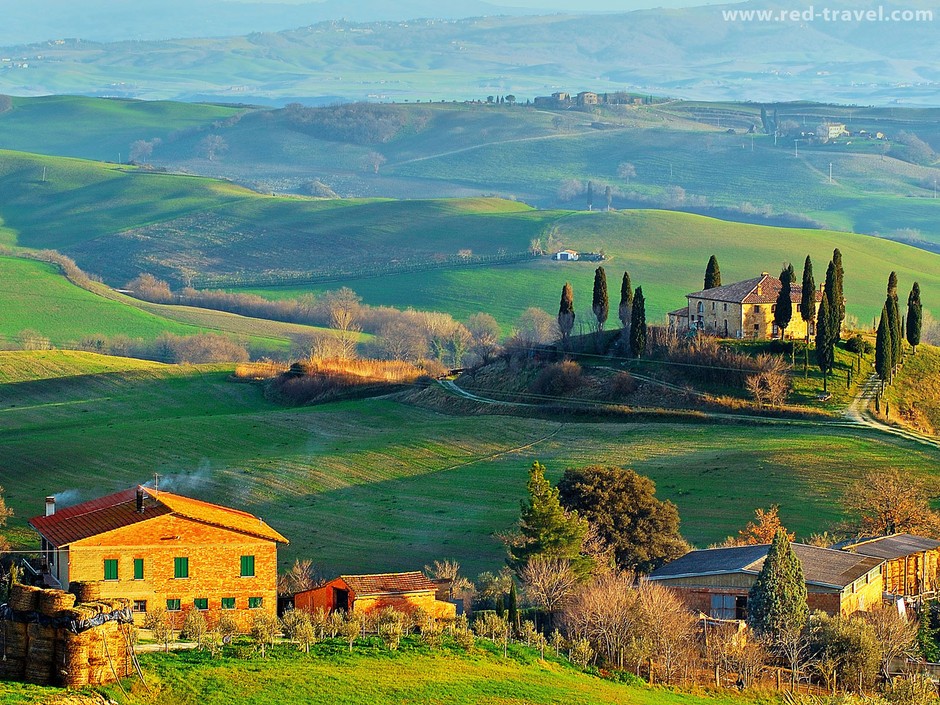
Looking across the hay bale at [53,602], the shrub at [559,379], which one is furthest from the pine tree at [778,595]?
the shrub at [559,379]

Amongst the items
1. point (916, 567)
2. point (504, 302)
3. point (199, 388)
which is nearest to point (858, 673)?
point (916, 567)

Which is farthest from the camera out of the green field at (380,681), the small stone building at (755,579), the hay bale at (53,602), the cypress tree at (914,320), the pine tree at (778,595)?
the cypress tree at (914,320)

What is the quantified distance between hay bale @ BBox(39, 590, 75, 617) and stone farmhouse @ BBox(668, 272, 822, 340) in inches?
2364

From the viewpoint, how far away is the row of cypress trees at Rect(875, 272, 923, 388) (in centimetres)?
8562

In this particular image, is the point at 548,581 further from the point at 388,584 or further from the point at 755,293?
the point at 755,293

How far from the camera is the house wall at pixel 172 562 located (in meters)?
48.7

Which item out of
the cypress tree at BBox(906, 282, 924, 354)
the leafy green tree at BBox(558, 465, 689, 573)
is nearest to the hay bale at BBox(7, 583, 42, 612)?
the leafy green tree at BBox(558, 465, 689, 573)

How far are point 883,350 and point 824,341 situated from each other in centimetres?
263

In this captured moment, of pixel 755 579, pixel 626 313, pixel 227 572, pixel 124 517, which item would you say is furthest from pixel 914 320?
pixel 124 517

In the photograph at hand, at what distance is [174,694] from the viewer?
36594mm

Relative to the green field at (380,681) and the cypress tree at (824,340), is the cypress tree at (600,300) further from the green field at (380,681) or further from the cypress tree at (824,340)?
the green field at (380,681)

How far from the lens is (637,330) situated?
303 ft

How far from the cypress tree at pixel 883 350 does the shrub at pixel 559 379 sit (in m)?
14.3

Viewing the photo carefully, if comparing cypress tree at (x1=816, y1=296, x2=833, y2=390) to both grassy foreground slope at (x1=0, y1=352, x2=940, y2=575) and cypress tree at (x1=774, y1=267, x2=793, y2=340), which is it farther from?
grassy foreground slope at (x1=0, y1=352, x2=940, y2=575)
